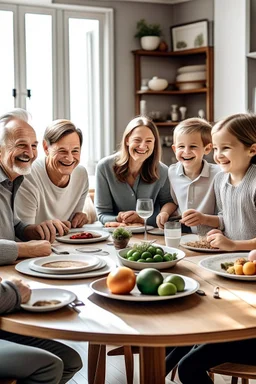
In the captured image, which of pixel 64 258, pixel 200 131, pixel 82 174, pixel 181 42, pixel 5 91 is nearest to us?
pixel 64 258

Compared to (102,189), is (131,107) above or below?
above

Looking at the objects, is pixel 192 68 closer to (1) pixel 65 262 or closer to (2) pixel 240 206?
(2) pixel 240 206

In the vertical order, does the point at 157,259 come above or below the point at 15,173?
below

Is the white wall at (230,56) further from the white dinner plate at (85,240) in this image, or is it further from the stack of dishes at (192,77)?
the white dinner plate at (85,240)

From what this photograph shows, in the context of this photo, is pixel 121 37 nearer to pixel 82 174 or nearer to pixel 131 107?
pixel 131 107

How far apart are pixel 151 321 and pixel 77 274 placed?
1.60 feet

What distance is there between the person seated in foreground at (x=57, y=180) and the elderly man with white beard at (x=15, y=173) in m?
0.25

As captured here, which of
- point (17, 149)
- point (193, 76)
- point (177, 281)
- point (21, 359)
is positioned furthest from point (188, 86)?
point (21, 359)

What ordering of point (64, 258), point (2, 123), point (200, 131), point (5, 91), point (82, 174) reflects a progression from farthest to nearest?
point (5, 91) < point (82, 174) < point (200, 131) < point (2, 123) < point (64, 258)

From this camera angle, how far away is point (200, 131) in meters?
2.80

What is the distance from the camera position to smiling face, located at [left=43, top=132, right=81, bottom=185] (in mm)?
2781

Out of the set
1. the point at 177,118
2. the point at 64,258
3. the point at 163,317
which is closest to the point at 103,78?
the point at 177,118

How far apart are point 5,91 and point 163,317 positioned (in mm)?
4125

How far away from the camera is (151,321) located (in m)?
1.44
